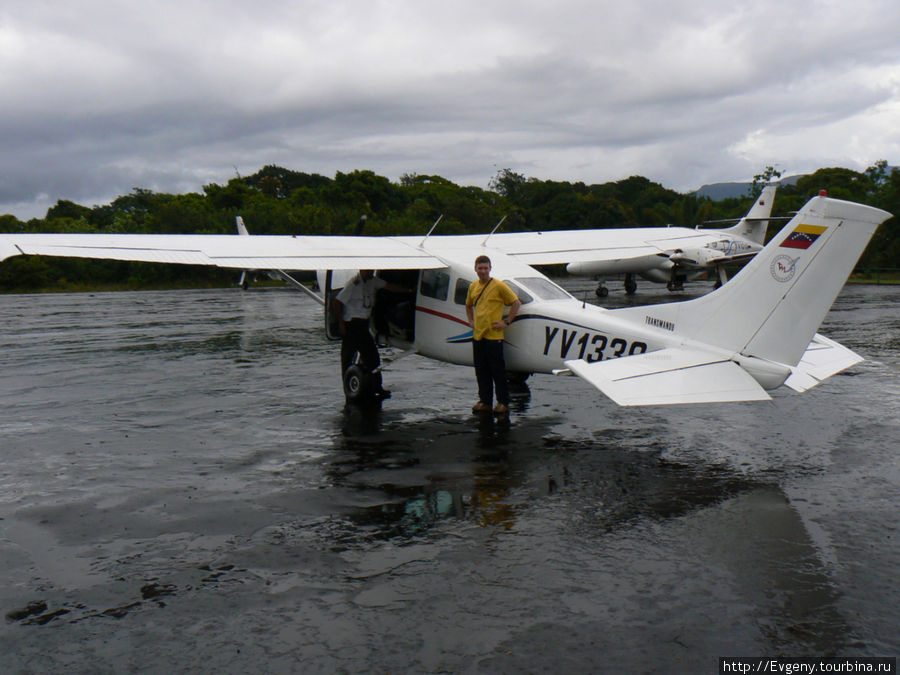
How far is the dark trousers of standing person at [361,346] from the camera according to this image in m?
10.6

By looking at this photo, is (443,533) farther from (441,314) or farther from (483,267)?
(441,314)

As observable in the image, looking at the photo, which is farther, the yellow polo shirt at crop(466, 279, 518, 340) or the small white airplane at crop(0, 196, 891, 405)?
the yellow polo shirt at crop(466, 279, 518, 340)

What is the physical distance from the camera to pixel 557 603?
14.4 ft

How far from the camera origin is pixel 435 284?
10336mm

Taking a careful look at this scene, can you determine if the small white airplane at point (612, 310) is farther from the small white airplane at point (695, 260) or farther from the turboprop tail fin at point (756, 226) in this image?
the turboprop tail fin at point (756, 226)

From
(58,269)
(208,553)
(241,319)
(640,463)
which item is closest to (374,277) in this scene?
(640,463)

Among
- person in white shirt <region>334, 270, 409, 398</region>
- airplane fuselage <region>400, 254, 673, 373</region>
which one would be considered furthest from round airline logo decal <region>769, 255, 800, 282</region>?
person in white shirt <region>334, 270, 409, 398</region>

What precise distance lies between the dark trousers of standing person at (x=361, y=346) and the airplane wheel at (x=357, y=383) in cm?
10

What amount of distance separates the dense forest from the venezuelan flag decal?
52677mm

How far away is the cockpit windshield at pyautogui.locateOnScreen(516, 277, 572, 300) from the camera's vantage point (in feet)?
30.7

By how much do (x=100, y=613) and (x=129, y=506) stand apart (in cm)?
206

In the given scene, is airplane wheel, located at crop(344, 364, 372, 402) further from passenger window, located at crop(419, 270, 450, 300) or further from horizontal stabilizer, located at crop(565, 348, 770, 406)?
horizontal stabilizer, located at crop(565, 348, 770, 406)

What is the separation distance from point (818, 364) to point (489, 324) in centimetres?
368

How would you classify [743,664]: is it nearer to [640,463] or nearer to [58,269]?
[640,463]
